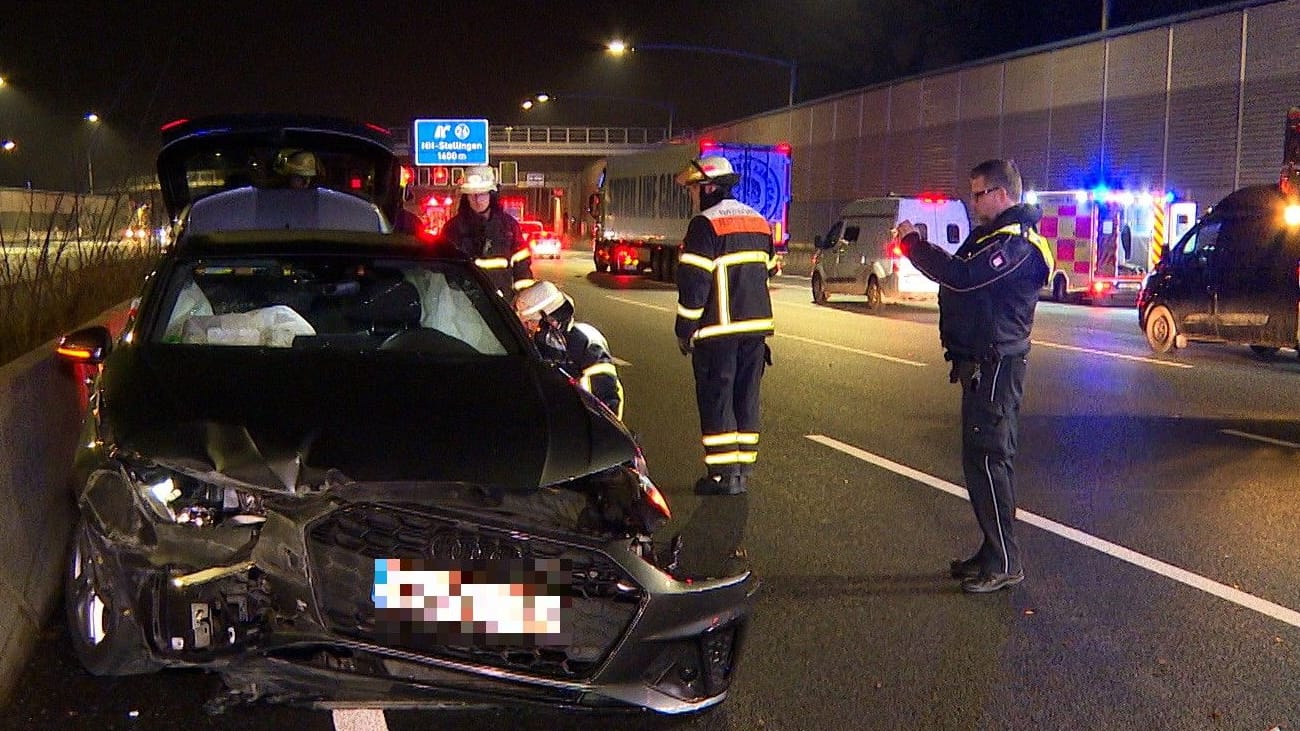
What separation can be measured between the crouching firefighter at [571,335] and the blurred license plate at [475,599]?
10.1ft

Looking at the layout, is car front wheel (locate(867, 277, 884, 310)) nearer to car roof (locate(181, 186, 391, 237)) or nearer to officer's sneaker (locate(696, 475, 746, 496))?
car roof (locate(181, 186, 391, 237))

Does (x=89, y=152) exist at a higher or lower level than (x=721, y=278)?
higher

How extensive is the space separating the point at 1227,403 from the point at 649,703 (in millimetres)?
9644

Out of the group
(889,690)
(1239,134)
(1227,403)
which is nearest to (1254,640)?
(889,690)

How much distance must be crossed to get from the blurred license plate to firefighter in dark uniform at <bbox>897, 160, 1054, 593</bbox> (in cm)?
272

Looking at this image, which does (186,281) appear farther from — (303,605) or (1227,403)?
(1227,403)

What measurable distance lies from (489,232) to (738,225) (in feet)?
12.6

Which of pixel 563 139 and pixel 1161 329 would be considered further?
pixel 563 139

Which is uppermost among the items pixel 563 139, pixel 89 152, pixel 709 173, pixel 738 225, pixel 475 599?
pixel 563 139

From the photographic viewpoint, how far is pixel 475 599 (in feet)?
12.8

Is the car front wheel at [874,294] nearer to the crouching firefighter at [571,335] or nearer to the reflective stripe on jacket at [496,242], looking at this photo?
the reflective stripe on jacket at [496,242]

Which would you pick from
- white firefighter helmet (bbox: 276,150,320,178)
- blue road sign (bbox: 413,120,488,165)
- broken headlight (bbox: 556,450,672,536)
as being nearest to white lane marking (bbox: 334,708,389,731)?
broken headlight (bbox: 556,450,672,536)

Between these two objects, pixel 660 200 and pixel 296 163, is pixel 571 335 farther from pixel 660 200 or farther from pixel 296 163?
pixel 660 200

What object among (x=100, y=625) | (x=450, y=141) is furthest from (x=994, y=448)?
(x=450, y=141)
